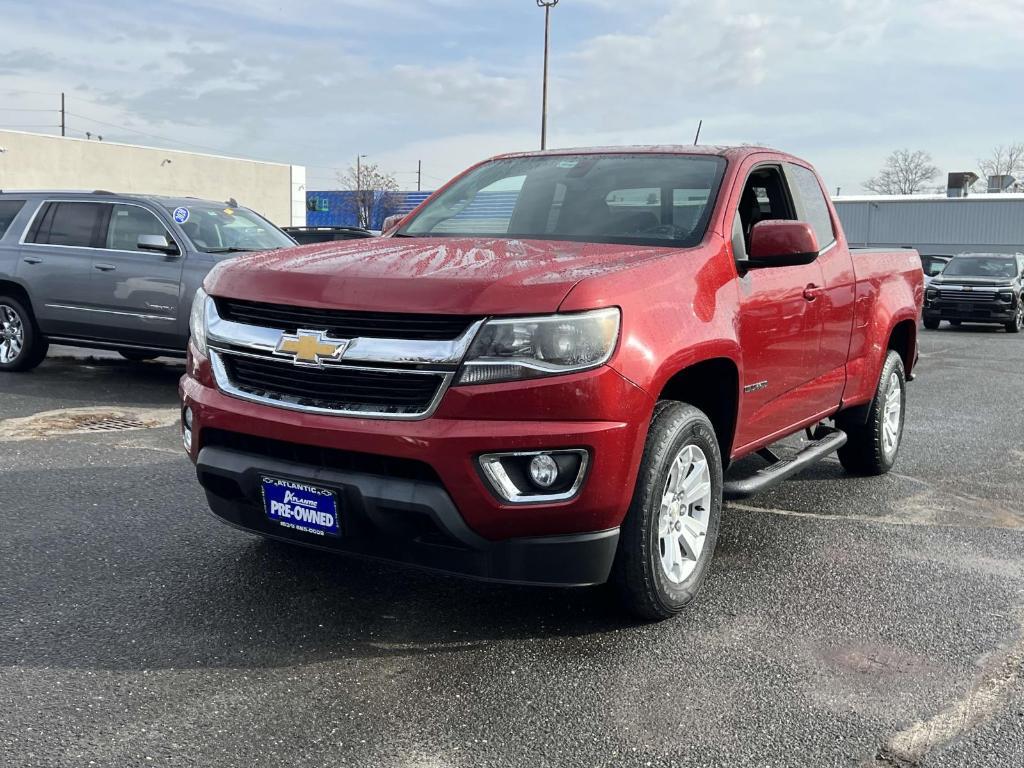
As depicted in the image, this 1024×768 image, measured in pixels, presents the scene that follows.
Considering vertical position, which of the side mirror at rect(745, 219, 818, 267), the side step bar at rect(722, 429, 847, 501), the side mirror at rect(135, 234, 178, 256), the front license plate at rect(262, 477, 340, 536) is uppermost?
the side mirror at rect(745, 219, 818, 267)

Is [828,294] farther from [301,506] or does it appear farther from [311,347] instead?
[301,506]

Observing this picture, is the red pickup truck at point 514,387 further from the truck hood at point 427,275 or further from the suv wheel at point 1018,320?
the suv wheel at point 1018,320

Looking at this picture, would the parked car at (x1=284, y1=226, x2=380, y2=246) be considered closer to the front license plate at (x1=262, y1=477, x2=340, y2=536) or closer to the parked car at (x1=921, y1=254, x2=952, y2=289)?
the front license plate at (x1=262, y1=477, x2=340, y2=536)

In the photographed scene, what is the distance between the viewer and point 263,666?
3.30 m

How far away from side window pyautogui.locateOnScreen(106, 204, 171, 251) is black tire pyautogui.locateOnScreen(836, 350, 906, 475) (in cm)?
613

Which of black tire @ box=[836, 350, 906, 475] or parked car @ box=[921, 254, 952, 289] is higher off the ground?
parked car @ box=[921, 254, 952, 289]

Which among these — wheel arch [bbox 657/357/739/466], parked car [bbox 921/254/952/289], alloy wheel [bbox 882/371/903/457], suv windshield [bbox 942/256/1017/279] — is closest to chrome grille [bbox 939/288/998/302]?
suv windshield [bbox 942/256/1017/279]

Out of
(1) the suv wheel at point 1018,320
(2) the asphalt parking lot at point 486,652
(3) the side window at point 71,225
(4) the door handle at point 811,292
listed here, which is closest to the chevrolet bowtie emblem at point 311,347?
(2) the asphalt parking lot at point 486,652

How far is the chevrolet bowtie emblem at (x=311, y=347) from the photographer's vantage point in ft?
10.9

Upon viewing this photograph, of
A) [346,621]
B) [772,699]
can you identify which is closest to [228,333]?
[346,621]

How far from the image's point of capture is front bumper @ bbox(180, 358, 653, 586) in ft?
10.4

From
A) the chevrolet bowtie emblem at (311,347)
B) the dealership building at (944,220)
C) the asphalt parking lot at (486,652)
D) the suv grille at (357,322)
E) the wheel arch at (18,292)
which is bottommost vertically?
the asphalt parking lot at (486,652)

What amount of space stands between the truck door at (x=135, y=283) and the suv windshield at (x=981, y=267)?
18.0m

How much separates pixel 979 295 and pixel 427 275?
66.4ft
